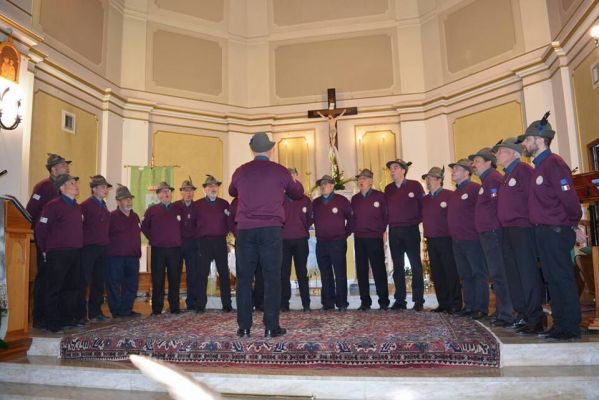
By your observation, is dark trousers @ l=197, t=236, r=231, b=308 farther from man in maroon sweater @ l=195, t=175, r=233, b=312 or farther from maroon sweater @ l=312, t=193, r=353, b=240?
maroon sweater @ l=312, t=193, r=353, b=240

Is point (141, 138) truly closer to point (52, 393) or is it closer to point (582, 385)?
point (52, 393)

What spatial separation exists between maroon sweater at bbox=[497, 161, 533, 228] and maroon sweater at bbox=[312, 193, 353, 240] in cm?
209

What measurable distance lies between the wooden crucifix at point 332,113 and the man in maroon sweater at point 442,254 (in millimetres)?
5990

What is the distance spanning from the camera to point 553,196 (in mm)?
3582

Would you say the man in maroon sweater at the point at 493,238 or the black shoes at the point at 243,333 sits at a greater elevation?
the man in maroon sweater at the point at 493,238

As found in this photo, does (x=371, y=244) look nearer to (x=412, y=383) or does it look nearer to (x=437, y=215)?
(x=437, y=215)

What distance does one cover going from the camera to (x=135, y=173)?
10344 mm

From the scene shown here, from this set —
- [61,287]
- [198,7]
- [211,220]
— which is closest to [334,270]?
[211,220]

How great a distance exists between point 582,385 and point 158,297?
4442 mm

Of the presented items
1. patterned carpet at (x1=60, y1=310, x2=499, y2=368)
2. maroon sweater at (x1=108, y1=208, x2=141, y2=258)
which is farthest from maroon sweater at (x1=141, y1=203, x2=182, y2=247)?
patterned carpet at (x1=60, y1=310, x2=499, y2=368)

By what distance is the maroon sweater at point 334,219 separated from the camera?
228 inches

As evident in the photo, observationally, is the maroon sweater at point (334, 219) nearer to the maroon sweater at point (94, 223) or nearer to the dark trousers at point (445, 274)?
the dark trousers at point (445, 274)

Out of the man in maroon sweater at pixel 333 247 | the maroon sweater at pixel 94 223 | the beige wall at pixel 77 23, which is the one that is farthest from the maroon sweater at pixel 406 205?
the beige wall at pixel 77 23

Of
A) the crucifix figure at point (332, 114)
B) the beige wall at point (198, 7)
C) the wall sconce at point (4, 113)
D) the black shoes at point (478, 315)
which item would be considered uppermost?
the beige wall at point (198, 7)
